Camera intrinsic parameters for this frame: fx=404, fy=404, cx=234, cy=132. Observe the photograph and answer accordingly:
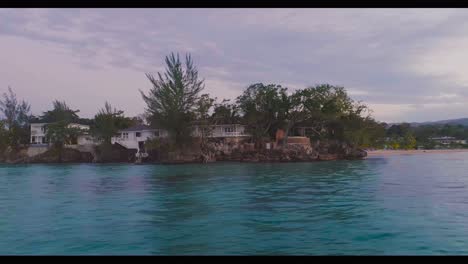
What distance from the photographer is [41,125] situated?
208ft

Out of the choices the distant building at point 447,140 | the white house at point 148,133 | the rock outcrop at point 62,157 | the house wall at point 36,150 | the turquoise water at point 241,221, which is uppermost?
the white house at point 148,133

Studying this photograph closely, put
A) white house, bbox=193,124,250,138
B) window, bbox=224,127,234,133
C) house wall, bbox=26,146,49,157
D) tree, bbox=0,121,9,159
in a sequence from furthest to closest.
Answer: tree, bbox=0,121,9,159, house wall, bbox=26,146,49,157, window, bbox=224,127,234,133, white house, bbox=193,124,250,138

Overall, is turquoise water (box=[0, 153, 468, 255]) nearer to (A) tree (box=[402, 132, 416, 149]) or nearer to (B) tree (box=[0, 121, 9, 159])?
(B) tree (box=[0, 121, 9, 159])

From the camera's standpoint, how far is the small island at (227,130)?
50.6m

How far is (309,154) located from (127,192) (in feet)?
111

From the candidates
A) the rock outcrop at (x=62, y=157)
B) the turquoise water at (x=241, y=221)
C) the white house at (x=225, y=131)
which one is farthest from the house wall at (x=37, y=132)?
the turquoise water at (x=241, y=221)

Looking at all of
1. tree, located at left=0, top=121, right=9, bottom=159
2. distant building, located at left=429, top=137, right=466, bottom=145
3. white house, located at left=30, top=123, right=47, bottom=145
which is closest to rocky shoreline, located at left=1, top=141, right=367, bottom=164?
white house, located at left=30, top=123, right=47, bottom=145

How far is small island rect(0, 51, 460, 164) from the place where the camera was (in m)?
50.6

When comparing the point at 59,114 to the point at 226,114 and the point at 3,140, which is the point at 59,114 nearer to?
the point at 3,140

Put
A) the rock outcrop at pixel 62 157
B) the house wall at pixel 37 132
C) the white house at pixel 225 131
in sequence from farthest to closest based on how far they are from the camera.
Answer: the house wall at pixel 37 132 < the rock outcrop at pixel 62 157 < the white house at pixel 225 131

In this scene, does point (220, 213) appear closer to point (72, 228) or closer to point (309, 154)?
point (72, 228)

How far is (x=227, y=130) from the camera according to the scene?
177 ft

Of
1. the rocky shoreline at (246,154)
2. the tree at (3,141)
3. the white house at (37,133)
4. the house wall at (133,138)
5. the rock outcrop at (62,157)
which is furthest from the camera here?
the white house at (37,133)

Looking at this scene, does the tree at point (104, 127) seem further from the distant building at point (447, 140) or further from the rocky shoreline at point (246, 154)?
the distant building at point (447, 140)
